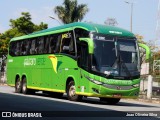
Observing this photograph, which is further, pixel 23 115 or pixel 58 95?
pixel 58 95

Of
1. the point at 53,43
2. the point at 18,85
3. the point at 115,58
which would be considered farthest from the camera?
the point at 18,85

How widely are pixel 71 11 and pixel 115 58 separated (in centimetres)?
4073

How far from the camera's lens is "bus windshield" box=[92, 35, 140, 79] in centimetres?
1877

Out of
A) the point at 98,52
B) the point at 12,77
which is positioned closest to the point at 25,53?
the point at 12,77

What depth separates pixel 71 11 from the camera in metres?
59.1

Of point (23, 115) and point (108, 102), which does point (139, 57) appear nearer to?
point (108, 102)

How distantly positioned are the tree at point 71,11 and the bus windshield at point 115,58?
130 ft

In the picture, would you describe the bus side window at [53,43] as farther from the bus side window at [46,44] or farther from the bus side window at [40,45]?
the bus side window at [40,45]

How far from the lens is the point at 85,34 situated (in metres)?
19.5

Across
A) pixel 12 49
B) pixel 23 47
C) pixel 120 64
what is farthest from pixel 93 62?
pixel 12 49

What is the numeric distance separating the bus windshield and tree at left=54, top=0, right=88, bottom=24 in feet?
130

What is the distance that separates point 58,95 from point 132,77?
699 cm

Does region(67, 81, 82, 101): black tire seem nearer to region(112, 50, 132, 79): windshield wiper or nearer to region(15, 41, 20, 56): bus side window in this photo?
region(112, 50, 132, 79): windshield wiper

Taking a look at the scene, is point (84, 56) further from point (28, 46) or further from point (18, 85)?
point (18, 85)
